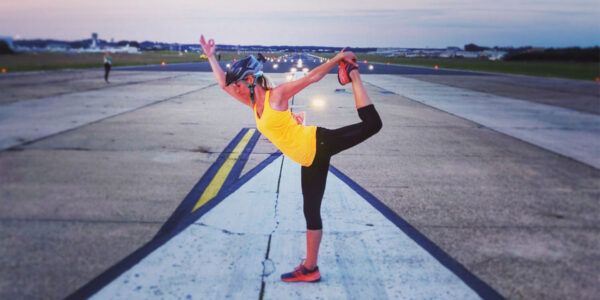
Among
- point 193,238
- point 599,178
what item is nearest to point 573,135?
point 599,178

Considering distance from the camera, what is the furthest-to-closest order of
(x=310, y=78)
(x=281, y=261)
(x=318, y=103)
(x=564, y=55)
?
(x=564, y=55) < (x=318, y=103) < (x=281, y=261) < (x=310, y=78)

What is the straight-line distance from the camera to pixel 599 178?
6.14 m

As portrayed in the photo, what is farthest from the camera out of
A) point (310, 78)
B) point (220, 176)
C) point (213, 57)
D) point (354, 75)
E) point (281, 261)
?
point (220, 176)

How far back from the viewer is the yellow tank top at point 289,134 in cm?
275

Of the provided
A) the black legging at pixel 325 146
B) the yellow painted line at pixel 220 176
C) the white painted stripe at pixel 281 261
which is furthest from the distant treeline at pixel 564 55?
the black legging at pixel 325 146

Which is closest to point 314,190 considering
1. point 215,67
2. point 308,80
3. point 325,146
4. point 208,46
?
point 325,146

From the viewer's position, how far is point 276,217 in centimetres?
445

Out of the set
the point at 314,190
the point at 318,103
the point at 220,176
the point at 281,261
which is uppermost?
the point at 318,103

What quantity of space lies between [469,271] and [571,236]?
5.24 feet

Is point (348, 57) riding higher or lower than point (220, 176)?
higher

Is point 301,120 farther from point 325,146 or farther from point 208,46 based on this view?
point 208,46

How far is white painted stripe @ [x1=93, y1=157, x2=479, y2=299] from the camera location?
10.1ft

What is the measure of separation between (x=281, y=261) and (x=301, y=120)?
4.43ft

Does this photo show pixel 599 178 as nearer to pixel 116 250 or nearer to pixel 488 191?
pixel 488 191
